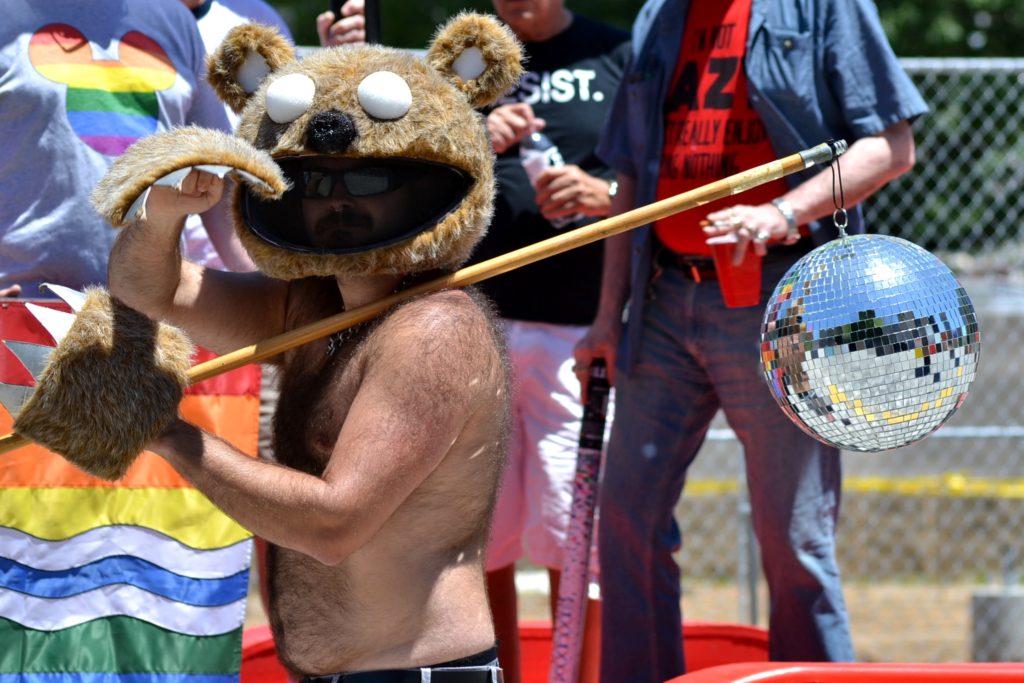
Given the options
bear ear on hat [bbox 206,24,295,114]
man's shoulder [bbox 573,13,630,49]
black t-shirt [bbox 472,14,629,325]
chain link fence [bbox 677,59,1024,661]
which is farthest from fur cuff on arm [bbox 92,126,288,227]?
chain link fence [bbox 677,59,1024,661]

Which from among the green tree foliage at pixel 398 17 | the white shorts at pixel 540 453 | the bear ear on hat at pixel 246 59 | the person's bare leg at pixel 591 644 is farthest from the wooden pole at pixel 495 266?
→ the green tree foliage at pixel 398 17

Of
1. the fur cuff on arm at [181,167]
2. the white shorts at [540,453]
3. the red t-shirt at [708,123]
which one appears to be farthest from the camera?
the white shorts at [540,453]

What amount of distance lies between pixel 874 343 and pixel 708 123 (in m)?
1.08

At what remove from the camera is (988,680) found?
2330mm

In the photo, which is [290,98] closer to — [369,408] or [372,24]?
[369,408]

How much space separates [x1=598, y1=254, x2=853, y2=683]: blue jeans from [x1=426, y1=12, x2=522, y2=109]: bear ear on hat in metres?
0.97

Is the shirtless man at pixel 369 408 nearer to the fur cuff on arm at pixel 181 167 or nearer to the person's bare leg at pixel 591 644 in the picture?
the fur cuff on arm at pixel 181 167

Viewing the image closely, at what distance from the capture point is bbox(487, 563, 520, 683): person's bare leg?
3.47 m

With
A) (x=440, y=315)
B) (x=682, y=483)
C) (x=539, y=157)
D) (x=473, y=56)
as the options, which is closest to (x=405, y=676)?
(x=440, y=315)

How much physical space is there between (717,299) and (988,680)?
3.51 feet

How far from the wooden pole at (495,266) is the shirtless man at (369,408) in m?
0.03

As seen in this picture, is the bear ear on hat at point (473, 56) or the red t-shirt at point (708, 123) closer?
the bear ear on hat at point (473, 56)

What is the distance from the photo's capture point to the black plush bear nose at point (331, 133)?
2.10 m

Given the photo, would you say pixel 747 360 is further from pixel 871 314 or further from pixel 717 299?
pixel 871 314
